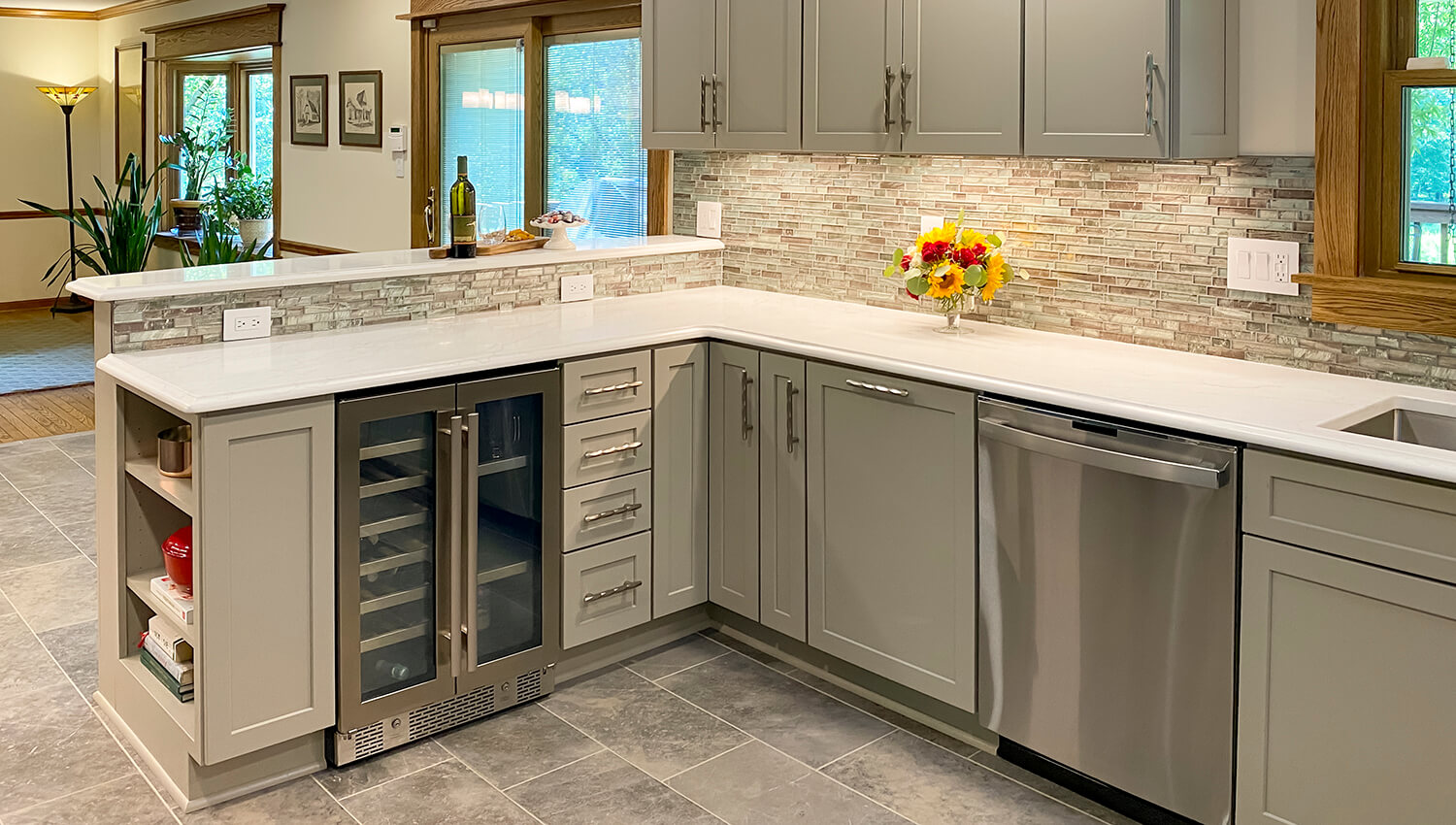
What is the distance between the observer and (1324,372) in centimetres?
287

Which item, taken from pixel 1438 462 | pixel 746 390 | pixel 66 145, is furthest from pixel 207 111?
pixel 1438 462

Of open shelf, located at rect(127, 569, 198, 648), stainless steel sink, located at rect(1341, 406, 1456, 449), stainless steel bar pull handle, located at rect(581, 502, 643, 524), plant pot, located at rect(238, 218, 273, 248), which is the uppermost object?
plant pot, located at rect(238, 218, 273, 248)

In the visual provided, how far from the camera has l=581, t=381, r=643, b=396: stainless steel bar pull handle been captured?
3.23 metres

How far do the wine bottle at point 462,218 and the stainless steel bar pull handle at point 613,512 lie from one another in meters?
0.91

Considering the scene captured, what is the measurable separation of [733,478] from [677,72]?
4.41 feet

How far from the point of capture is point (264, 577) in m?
2.67

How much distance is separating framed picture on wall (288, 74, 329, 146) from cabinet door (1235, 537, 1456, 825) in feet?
19.3

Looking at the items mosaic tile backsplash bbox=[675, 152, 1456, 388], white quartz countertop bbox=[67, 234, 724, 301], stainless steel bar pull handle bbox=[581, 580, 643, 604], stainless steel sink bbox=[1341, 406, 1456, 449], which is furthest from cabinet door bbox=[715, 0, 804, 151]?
stainless steel sink bbox=[1341, 406, 1456, 449]

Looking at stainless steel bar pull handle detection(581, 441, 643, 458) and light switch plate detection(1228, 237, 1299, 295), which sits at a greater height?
light switch plate detection(1228, 237, 1299, 295)

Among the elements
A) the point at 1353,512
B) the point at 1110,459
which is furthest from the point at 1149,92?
the point at 1353,512

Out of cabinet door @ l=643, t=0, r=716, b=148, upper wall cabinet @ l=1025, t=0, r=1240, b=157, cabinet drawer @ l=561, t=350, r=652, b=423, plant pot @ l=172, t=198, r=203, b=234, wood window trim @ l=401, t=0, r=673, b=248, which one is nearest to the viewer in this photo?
upper wall cabinet @ l=1025, t=0, r=1240, b=157

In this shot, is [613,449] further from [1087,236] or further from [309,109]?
[309,109]

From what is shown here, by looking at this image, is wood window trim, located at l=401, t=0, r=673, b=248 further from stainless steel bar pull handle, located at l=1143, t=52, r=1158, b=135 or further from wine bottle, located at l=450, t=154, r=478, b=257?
stainless steel bar pull handle, located at l=1143, t=52, r=1158, b=135

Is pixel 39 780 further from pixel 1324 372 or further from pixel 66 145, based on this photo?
pixel 66 145
